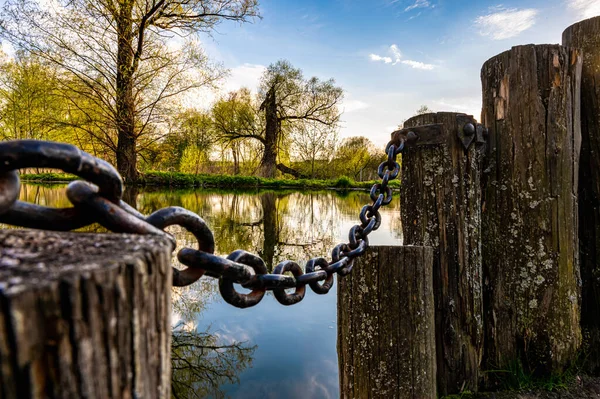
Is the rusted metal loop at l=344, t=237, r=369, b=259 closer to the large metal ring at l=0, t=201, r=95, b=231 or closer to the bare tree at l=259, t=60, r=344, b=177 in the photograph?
the large metal ring at l=0, t=201, r=95, b=231

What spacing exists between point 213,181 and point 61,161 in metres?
A: 22.5

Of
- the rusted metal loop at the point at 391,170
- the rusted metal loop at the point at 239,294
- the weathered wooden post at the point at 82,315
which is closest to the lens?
the weathered wooden post at the point at 82,315

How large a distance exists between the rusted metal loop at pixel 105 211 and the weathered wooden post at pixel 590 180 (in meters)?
2.26

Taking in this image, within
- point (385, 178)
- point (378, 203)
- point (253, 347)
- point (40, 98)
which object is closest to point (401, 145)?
point (385, 178)

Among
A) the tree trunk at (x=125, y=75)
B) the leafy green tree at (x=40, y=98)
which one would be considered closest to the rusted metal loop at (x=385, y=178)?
the tree trunk at (x=125, y=75)

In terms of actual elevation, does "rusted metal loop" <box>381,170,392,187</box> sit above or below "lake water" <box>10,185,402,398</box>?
above

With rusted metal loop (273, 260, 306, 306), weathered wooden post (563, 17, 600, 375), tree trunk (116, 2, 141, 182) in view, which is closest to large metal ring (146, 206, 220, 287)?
rusted metal loop (273, 260, 306, 306)

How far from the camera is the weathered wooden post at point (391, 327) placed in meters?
1.48

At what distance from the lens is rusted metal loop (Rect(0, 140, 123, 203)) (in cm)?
47

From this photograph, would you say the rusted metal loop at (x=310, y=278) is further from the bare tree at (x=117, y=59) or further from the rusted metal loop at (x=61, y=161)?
the bare tree at (x=117, y=59)

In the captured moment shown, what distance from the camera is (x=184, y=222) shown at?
685 mm

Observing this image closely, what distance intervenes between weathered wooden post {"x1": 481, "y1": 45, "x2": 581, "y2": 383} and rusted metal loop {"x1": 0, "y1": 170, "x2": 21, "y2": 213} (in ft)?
6.39

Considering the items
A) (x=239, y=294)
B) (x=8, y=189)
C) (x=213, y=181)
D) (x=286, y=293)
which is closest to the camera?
(x=8, y=189)

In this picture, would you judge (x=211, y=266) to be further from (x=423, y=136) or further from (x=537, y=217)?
(x=537, y=217)
